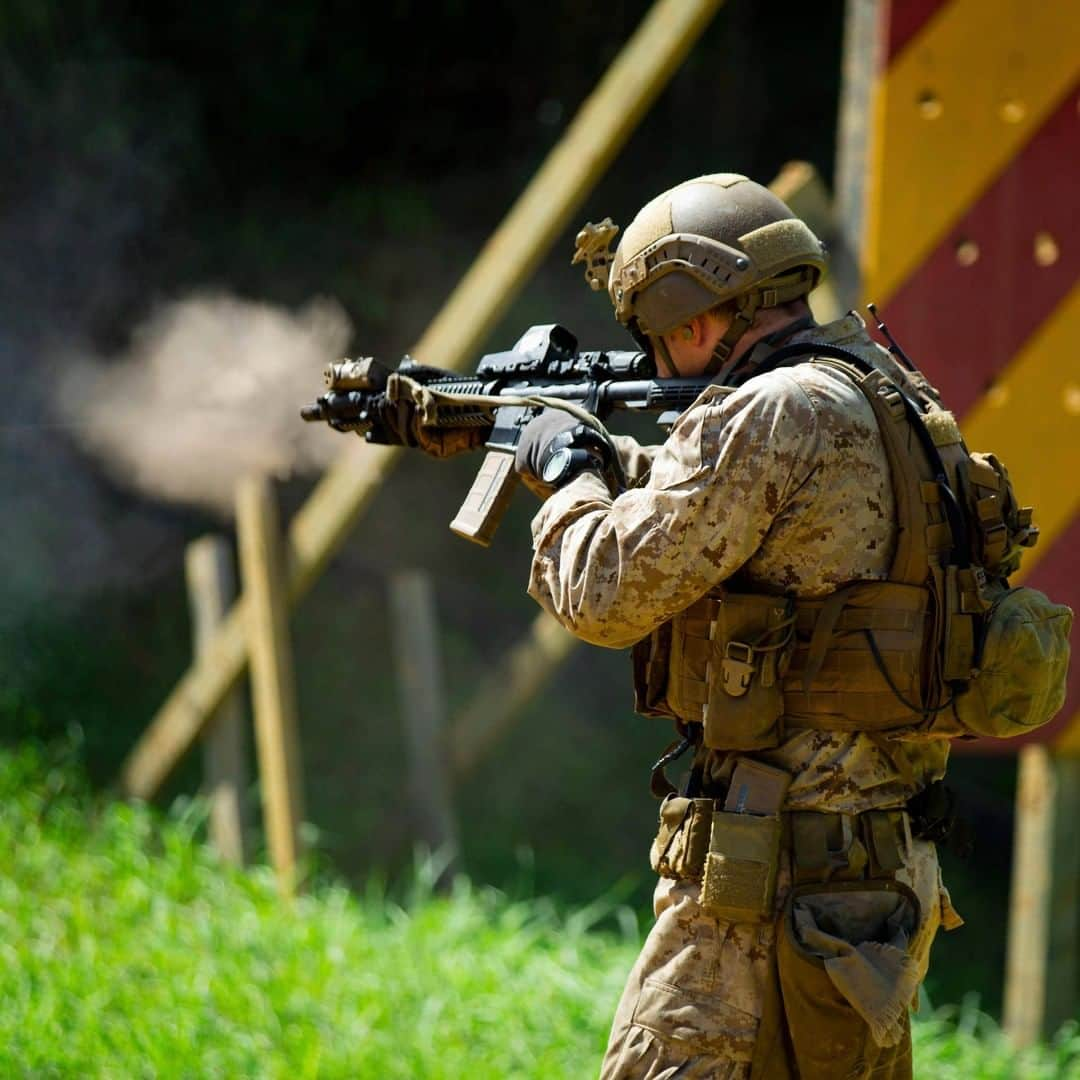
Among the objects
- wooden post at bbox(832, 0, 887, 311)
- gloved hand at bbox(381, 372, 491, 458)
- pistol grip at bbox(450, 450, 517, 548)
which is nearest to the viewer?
pistol grip at bbox(450, 450, 517, 548)

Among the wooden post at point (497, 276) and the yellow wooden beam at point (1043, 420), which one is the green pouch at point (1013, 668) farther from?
the wooden post at point (497, 276)

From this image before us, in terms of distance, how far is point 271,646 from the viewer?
16.9 feet

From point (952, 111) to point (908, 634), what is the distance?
2.12 meters

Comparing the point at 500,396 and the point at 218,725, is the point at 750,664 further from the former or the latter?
the point at 218,725

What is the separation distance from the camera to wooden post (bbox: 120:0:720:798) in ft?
15.2

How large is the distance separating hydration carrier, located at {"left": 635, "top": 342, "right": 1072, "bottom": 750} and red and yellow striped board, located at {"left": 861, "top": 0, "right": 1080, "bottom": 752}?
1.66 meters

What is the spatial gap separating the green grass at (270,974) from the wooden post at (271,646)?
0.28 m

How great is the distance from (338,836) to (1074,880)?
3.00 m

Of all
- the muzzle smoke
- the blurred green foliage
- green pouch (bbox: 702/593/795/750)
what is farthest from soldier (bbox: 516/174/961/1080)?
the blurred green foliage

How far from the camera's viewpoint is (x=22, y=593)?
6.28 metres

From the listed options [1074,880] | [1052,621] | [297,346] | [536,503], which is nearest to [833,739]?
[1052,621]

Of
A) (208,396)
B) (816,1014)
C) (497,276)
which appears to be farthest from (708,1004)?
(208,396)

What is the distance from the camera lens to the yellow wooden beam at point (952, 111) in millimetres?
4113

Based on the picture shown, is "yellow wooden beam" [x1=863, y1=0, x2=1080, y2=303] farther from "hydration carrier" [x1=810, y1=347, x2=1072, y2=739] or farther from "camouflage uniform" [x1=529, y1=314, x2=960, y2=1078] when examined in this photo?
"hydration carrier" [x1=810, y1=347, x2=1072, y2=739]
